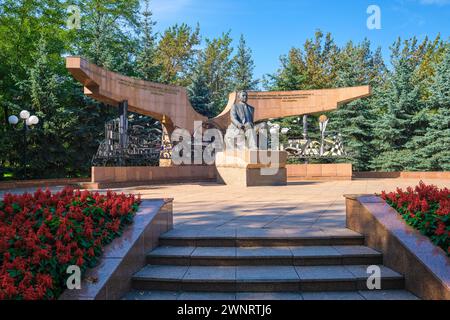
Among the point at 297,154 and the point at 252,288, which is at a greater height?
the point at 297,154

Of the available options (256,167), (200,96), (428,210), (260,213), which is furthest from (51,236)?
(200,96)

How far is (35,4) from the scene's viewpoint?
20.9 meters

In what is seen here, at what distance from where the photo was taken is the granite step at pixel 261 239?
4301 mm

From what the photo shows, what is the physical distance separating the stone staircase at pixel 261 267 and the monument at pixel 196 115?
7186mm

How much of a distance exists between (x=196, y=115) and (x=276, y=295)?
1463cm

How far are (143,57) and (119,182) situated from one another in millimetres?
12515

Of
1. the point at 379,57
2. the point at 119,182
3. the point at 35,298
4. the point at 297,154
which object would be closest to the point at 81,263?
the point at 35,298

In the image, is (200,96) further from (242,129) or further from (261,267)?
(261,267)

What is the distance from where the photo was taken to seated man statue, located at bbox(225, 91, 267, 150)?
40.1 feet

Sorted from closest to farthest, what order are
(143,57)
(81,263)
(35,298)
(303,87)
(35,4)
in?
(35,298) < (81,263) < (35,4) < (143,57) < (303,87)

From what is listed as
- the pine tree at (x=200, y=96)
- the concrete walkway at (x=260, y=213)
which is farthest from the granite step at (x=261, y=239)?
the pine tree at (x=200, y=96)

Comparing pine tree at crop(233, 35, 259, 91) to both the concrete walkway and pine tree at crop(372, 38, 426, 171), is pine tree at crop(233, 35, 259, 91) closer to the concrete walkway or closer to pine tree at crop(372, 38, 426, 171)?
pine tree at crop(372, 38, 426, 171)

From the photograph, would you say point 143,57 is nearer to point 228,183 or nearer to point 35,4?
point 35,4

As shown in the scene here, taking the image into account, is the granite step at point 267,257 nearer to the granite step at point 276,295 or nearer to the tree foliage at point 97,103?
the granite step at point 276,295
